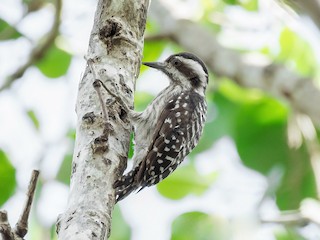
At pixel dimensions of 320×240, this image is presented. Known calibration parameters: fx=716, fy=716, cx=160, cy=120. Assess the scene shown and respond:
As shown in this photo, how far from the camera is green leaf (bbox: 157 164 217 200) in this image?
16.4ft

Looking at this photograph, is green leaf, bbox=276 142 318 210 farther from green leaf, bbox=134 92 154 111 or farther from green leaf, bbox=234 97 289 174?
green leaf, bbox=134 92 154 111

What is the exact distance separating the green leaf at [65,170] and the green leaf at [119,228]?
441 mm

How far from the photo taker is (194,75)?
4746 millimetres

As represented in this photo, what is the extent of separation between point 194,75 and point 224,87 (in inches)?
42.2

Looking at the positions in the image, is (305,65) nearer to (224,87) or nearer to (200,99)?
(224,87)

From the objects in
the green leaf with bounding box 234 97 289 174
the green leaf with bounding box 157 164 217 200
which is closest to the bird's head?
the green leaf with bounding box 234 97 289 174

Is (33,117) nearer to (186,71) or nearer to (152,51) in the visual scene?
(152,51)

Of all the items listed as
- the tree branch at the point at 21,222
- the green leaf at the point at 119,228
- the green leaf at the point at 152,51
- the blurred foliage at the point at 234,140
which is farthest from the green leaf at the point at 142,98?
the tree branch at the point at 21,222

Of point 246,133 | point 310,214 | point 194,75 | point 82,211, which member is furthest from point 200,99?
point 82,211

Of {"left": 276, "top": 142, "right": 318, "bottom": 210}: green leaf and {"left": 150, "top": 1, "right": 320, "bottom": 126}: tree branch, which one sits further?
{"left": 276, "top": 142, "right": 318, "bottom": 210}: green leaf

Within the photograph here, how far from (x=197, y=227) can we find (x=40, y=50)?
178 centimetres

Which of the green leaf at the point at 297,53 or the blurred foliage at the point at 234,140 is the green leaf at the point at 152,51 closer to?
the blurred foliage at the point at 234,140

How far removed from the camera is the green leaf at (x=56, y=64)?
Answer: 553 cm

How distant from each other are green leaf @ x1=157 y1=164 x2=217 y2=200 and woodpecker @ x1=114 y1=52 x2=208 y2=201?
69cm
